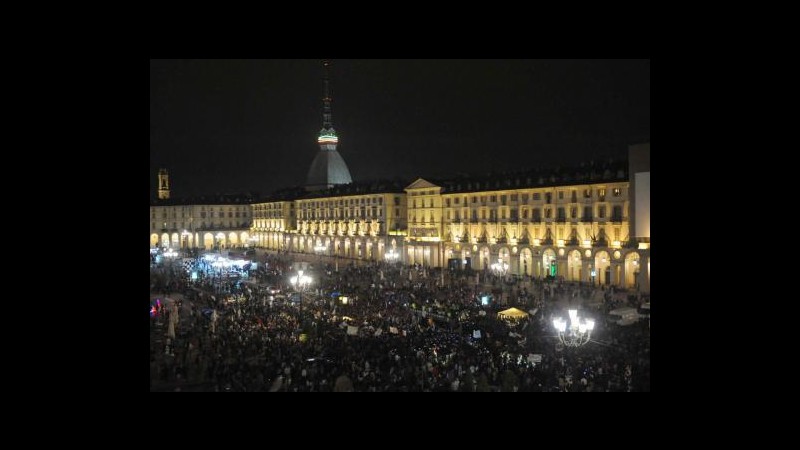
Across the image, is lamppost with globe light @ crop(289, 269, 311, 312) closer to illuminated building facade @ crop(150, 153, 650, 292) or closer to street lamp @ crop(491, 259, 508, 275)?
street lamp @ crop(491, 259, 508, 275)

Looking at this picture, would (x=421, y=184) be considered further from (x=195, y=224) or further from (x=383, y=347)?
(x=195, y=224)

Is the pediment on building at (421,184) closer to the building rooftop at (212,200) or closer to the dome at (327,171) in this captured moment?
the dome at (327,171)

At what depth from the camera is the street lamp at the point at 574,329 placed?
59.5 feet

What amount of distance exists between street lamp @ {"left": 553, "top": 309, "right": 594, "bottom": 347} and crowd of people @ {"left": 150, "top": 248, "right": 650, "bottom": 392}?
36cm

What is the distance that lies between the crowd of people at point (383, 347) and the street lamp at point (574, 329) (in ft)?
1.19

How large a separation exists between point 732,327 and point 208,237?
93676 mm

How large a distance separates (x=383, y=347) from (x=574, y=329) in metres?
6.33

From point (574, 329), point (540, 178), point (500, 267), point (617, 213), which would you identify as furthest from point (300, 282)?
point (540, 178)

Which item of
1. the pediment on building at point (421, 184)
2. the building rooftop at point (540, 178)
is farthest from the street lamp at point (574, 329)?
the pediment on building at point (421, 184)

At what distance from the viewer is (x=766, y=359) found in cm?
793

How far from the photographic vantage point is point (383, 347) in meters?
17.8

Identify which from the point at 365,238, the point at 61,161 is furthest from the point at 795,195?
the point at 365,238

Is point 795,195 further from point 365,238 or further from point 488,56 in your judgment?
point 365,238

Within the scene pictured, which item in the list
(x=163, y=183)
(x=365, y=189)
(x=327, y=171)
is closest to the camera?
(x=365, y=189)
